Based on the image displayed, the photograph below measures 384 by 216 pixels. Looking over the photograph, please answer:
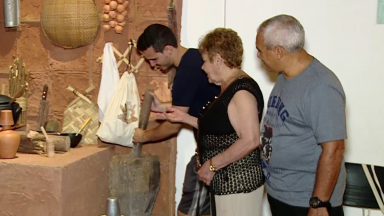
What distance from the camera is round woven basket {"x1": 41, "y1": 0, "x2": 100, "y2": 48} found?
9.98 ft

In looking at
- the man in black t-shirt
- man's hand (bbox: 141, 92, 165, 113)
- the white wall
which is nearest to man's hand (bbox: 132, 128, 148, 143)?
the man in black t-shirt

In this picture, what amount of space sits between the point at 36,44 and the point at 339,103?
2181 mm

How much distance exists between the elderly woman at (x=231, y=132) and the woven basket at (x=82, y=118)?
1.15m

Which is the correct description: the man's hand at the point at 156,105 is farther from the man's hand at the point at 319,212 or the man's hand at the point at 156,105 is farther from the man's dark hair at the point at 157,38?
the man's hand at the point at 319,212

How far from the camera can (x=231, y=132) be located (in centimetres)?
215

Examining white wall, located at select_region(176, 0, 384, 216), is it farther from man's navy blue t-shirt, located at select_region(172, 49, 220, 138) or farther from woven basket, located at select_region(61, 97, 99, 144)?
woven basket, located at select_region(61, 97, 99, 144)

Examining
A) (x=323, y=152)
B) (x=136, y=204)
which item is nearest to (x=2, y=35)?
(x=136, y=204)

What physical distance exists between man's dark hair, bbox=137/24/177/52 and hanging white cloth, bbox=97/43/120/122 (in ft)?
1.64

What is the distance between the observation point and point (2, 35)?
3324mm

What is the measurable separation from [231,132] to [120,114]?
3.40ft

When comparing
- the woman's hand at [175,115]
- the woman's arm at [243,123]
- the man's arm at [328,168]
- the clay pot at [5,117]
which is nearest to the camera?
the man's arm at [328,168]

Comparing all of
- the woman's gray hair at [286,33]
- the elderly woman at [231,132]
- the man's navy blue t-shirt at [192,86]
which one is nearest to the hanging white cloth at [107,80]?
the man's navy blue t-shirt at [192,86]

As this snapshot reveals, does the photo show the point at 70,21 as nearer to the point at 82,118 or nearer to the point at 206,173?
the point at 82,118

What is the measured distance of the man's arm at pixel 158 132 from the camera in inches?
113
